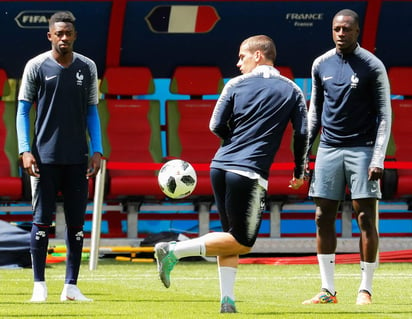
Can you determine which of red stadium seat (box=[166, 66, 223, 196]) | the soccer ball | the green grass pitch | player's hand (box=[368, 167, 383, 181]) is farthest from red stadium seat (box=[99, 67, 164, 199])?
player's hand (box=[368, 167, 383, 181])

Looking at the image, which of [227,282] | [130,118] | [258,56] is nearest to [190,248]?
[227,282]

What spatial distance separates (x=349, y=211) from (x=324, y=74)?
590cm

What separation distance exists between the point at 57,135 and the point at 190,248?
135cm

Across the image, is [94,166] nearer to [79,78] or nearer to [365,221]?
[79,78]

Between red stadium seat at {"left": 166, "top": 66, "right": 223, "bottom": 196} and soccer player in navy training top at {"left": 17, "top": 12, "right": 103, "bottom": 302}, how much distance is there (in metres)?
6.27

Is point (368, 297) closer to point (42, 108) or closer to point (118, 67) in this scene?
point (42, 108)

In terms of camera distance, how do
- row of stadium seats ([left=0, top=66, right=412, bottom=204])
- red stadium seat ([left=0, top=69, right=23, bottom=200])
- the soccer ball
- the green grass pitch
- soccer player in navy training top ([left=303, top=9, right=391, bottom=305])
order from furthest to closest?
row of stadium seats ([left=0, top=66, right=412, bottom=204])
red stadium seat ([left=0, top=69, right=23, bottom=200])
the soccer ball
soccer player in navy training top ([left=303, top=9, right=391, bottom=305])
the green grass pitch

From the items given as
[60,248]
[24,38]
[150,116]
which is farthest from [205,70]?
[60,248]

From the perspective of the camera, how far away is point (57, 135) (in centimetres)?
712

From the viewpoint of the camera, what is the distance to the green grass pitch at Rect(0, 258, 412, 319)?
6305 mm

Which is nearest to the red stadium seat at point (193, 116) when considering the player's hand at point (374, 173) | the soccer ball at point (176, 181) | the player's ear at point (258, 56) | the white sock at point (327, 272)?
the soccer ball at point (176, 181)

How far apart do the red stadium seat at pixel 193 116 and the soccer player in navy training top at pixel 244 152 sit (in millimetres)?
7220

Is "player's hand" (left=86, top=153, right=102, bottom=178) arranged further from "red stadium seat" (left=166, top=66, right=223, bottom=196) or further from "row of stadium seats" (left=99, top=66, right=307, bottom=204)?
"red stadium seat" (left=166, top=66, right=223, bottom=196)

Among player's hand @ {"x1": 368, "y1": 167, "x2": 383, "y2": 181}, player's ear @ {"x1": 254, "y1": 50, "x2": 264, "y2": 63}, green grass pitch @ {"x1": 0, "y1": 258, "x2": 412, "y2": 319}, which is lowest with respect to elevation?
green grass pitch @ {"x1": 0, "y1": 258, "x2": 412, "y2": 319}
